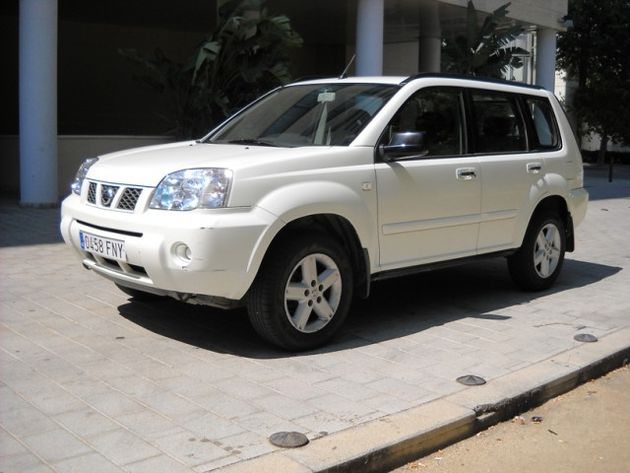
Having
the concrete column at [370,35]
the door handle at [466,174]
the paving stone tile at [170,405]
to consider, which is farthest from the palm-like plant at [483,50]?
the paving stone tile at [170,405]

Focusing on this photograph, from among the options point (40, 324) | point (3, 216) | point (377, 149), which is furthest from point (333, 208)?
point (3, 216)

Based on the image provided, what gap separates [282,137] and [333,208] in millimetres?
946

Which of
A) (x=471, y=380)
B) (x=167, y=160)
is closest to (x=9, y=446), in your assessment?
(x=167, y=160)

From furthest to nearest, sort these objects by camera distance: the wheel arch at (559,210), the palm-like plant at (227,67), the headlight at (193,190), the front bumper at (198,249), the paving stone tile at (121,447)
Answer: the palm-like plant at (227,67) → the wheel arch at (559,210) → the headlight at (193,190) → the front bumper at (198,249) → the paving stone tile at (121,447)

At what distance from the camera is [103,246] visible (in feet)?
16.8

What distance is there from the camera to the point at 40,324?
5.61 metres

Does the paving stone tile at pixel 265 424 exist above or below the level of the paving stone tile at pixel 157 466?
above

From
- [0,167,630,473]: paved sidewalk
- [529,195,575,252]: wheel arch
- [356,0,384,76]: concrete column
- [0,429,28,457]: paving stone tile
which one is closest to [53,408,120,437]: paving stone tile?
[0,167,630,473]: paved sidewalk

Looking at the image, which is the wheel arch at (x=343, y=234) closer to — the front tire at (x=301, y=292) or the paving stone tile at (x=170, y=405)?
the front tire at (x=301, y=292)

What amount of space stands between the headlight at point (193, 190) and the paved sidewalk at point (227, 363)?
99 cm

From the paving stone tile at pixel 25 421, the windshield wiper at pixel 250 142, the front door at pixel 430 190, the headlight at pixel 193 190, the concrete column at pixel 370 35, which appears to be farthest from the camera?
the concrete column at pixel 370 35

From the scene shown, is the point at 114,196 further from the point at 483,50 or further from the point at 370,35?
the point at 483,50

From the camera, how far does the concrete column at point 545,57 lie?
72.4 feet

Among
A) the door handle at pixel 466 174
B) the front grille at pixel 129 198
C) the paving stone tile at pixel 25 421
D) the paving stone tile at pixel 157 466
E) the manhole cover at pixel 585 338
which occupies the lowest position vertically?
the paving stone tile at pixel 157 466
